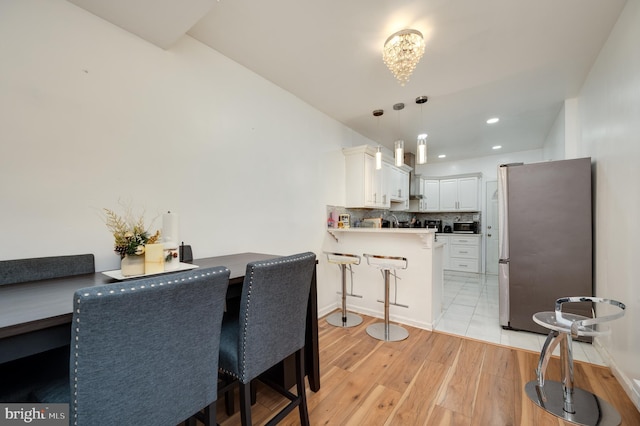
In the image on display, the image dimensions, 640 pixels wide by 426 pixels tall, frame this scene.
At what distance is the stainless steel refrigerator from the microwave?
10.8 ft

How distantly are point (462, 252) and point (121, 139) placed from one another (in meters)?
6.42

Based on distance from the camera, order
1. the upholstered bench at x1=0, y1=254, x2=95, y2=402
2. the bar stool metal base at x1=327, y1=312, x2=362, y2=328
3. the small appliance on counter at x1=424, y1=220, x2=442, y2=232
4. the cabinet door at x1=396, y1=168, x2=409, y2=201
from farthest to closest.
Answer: the small appliance on counter at x1=424, y1=220, x2=442, y2=232
the cabinet door at x1=396, y1=168, x2=409, y2=201
the bar stool metal base at x1=327, y1=312, x2=362, y2=328
the upholstered bench at x1=0, y1=254, x2=95, y2=402

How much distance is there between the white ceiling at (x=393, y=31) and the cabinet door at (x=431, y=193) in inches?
119

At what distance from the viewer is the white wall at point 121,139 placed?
1364 millimetres

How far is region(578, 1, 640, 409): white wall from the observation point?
1.76 metres

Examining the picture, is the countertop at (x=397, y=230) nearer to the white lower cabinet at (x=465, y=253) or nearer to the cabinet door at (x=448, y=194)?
the white lower cabinet at (x=465, y=253)

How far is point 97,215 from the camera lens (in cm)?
159

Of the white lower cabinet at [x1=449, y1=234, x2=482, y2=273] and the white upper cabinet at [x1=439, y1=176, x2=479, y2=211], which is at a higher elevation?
the white upper cabinet at [x1=439, y1=176, x2=479, y2=211]

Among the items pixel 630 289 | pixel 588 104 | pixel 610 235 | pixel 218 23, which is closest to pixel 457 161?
pixel 588 104

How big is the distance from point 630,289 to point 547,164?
4.68ft

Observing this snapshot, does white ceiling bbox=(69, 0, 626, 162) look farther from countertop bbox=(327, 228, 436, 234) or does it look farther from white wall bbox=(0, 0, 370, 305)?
countertop bbox=(327, 228, 436, 234)

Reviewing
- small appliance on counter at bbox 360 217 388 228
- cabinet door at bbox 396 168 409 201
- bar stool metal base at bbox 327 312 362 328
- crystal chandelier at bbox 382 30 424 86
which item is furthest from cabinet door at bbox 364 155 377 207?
crystal chandelier at bbox 382 30 424 86

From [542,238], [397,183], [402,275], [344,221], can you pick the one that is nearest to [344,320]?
[402,275]

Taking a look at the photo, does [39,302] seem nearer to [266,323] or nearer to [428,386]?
[266,323]
